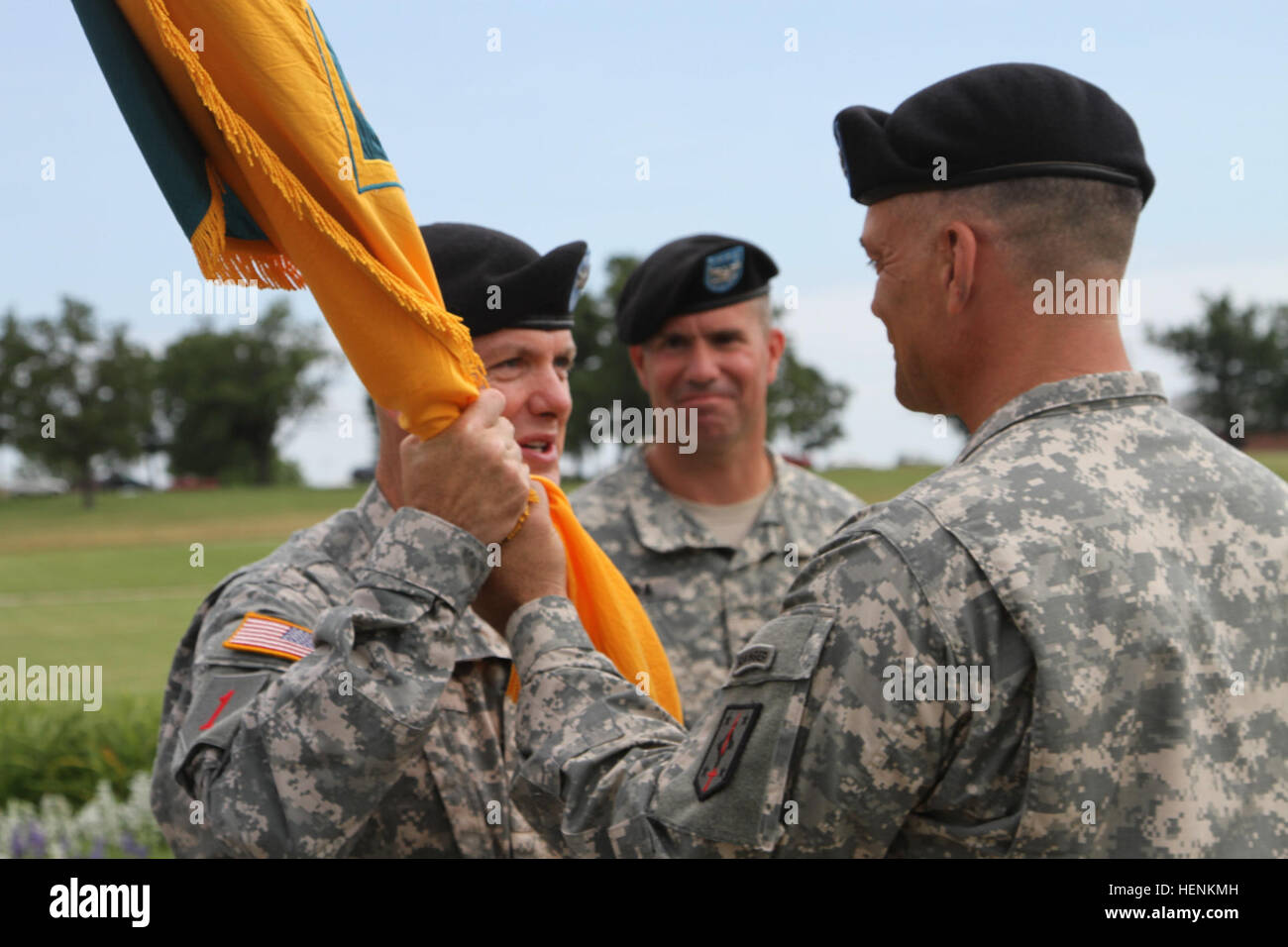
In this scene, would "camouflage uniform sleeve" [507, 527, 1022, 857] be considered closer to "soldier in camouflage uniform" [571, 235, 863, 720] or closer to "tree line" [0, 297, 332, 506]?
"soldier in camouflage uniform" [571, 235, 863, 720]

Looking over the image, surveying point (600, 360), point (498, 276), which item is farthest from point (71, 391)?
point (498, 276)

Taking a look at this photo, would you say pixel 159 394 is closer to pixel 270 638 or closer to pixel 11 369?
pixel 11 369

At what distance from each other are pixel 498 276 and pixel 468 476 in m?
0.95

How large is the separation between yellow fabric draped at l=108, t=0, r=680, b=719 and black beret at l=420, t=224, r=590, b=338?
603 mm

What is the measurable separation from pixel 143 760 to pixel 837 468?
42.7 meters

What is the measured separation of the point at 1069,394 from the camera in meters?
2.23

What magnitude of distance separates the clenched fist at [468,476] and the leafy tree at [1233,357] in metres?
67.3

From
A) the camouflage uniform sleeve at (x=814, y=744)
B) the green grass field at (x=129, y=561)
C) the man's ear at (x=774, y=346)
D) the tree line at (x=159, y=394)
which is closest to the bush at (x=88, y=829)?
the green grass field at (x=129, y=561)

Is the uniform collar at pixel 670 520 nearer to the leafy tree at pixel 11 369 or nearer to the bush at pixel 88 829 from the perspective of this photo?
the bush at pixel 88 829

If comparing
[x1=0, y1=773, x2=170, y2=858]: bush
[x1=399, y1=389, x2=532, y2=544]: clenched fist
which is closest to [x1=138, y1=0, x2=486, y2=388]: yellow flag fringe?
[x1=399, y1=389, x2=532, y2=544]: clenched fist

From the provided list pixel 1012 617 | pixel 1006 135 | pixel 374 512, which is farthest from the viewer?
pixel 374 512

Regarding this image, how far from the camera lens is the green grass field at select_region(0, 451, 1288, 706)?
51.7 ft

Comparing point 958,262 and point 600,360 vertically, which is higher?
point 958,262

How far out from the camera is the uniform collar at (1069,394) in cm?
223
